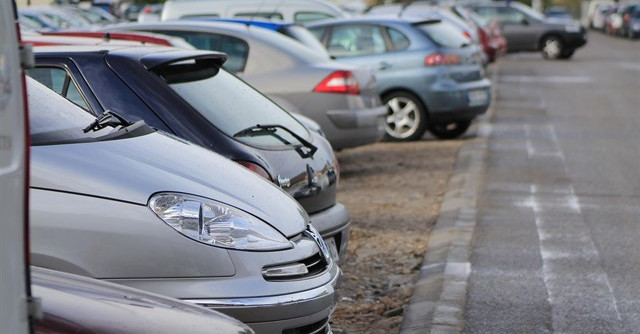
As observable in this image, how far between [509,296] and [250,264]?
9.70ft

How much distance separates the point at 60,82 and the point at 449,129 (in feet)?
35.9

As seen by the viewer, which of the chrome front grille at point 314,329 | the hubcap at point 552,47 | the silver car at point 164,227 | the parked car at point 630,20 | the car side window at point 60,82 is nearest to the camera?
the silver car at point 164,227

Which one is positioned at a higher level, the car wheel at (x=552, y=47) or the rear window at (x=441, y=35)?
the rear window at (x=441, y=35)

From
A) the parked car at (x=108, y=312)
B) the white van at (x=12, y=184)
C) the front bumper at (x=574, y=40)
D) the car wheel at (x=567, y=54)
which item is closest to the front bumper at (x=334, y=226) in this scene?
the parked car at (x=108, y=312)

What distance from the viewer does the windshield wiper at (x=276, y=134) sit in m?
6.91

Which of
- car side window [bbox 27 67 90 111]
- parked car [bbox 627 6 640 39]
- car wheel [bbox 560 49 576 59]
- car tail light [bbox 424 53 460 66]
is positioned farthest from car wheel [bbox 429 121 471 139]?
parked car [bbox 627 6 640 39]

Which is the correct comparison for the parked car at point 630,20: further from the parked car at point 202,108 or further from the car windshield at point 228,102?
the parked car at point 202,108

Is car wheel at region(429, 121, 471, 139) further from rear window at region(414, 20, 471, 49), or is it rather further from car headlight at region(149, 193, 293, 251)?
car headlight at region(149, 193, 293, 251)

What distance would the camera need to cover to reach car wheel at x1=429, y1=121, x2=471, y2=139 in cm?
1712

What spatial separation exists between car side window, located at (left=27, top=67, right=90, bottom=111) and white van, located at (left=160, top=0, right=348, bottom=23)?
37.6 feet

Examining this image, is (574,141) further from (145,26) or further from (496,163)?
(145,26)

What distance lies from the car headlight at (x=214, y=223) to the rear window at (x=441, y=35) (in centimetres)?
1178

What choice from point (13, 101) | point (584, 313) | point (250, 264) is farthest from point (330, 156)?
point (13, 101)

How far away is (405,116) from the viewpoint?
16.3 metres
